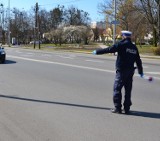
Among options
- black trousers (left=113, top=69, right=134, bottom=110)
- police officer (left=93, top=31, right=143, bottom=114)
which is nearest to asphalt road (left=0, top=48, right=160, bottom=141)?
black trousers (left=113, top=69, right=134, bottom=110)

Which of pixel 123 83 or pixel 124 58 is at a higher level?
pixel 124 58

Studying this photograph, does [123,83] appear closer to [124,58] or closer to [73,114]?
[124,58]

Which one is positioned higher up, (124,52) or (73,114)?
(124,52)

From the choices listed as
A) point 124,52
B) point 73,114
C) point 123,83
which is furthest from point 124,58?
point 73,114

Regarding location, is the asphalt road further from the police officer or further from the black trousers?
the police officer

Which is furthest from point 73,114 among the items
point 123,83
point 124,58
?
point 124,58

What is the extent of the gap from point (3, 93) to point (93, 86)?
3.22m

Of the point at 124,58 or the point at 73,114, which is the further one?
the point at 73,114

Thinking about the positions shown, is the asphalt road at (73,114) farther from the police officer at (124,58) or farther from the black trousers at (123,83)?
the police officer at (124,58)

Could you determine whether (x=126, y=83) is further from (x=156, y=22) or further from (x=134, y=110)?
(x=156, y=22)

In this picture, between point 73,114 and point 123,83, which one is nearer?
point 123,83

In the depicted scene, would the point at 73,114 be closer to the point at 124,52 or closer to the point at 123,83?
the point at 123,83

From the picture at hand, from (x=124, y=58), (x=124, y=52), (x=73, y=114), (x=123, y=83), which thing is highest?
(x=124, y=52)

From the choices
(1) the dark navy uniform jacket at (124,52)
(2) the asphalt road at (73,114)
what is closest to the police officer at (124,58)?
(1) the dark navy uniform jacket at (124,52)
